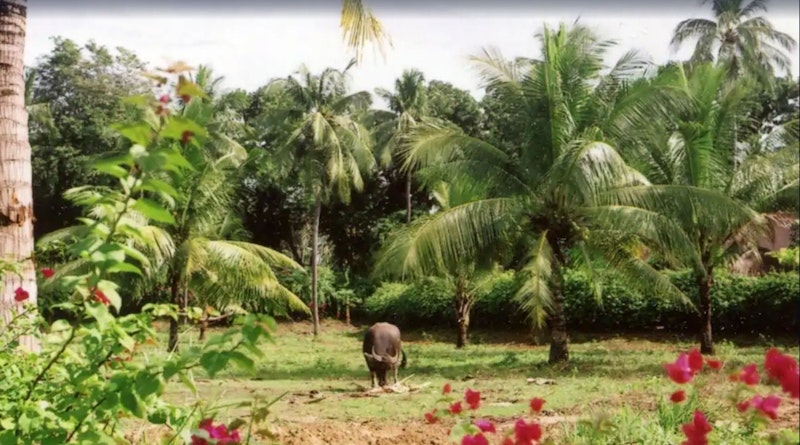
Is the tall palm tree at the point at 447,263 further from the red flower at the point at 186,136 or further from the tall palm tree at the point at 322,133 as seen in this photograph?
the red flower at the point at 186,136

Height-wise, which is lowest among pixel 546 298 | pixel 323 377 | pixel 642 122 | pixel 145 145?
pixel 323 377

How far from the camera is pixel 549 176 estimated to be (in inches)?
453

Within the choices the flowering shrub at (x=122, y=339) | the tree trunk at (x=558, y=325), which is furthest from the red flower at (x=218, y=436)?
the tree trunk at (x=558, y=325)

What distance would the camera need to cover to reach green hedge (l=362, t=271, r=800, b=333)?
16609 mm

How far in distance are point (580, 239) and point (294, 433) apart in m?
7.69

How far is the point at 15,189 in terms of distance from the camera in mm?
4117

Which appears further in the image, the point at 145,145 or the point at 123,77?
the point at 123,77

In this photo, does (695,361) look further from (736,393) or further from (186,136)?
(186,136)

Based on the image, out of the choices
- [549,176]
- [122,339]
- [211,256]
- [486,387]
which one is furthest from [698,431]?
[211,256]

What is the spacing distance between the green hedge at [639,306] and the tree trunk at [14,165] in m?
11.2

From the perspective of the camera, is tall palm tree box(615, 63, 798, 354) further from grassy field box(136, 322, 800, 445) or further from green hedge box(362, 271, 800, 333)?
grassy field box(136, 322, 800, 445)

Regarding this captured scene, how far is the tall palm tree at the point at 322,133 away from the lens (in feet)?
74.0

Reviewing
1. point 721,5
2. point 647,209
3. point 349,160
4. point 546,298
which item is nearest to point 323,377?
point 546,298

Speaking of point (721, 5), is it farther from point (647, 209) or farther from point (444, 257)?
point (444, 257)
